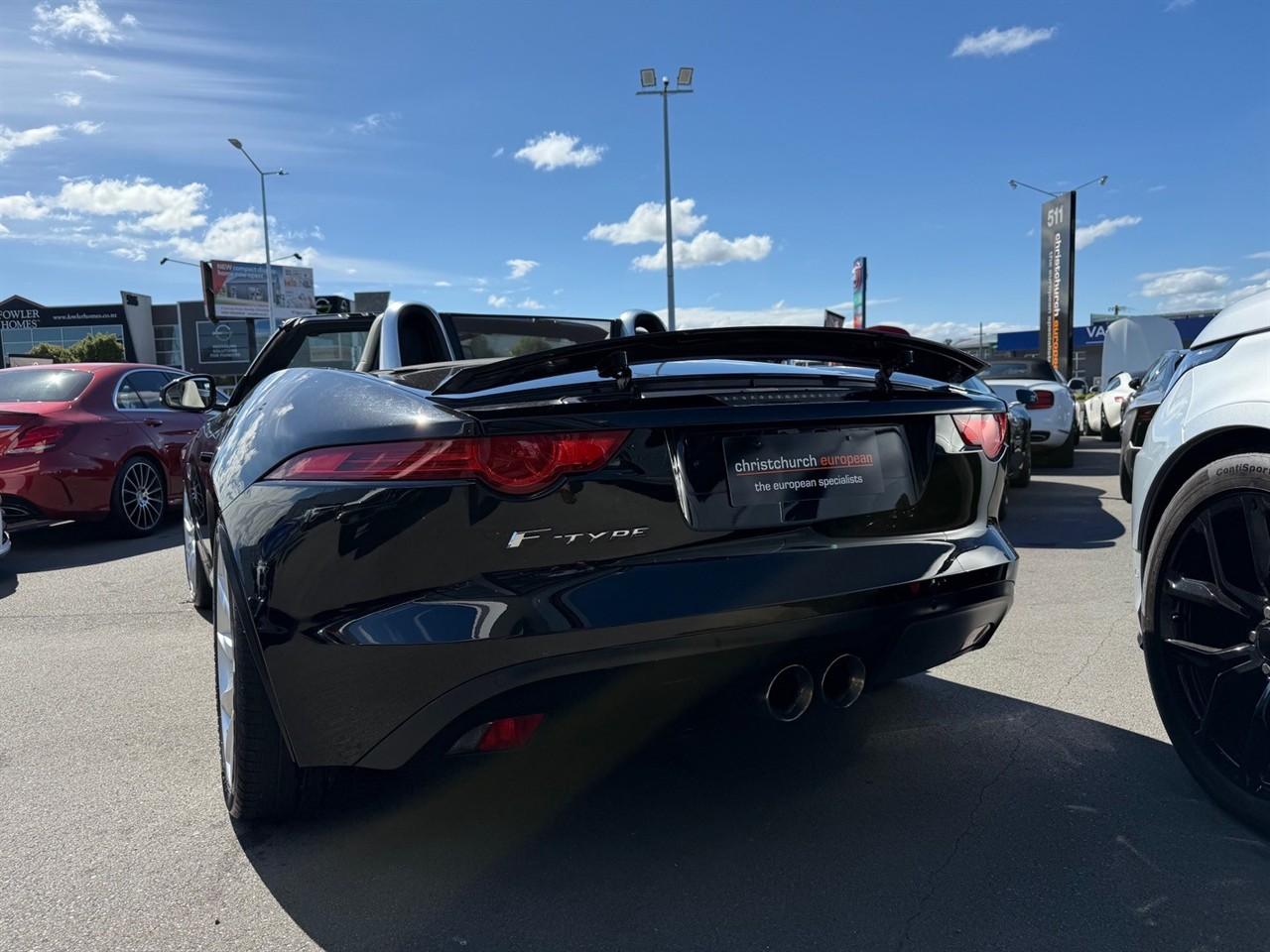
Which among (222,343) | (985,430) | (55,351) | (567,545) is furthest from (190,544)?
(222,343)

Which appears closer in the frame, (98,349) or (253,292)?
(253,292)

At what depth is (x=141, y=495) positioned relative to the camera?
25.2 feet

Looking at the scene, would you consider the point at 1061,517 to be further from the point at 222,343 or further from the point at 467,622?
the point at 222,343

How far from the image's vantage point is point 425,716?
1.93 meters

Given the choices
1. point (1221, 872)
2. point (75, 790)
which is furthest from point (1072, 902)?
point (75, 790)

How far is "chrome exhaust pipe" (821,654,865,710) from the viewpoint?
229 centimetres

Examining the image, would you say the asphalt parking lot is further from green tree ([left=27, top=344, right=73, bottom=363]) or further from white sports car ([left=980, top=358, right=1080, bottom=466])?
green tree ([left=27, top=344, right=73, bottom=363])

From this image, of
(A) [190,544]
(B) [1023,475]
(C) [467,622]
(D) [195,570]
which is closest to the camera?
(C) [467,622]

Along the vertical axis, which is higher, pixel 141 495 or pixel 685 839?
pixel 141 495

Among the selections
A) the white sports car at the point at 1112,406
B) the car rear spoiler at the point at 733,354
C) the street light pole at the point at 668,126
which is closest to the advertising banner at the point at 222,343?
the street light pole at the point at 668,126

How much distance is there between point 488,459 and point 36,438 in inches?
256

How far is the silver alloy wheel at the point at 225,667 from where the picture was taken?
7.89 feet

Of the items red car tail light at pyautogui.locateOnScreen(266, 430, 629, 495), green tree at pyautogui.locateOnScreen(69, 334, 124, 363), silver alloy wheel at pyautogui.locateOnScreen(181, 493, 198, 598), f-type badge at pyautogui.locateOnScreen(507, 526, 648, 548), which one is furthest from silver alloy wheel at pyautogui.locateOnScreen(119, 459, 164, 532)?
green tree at pyautogui.locateOnScreen(69, 334, 124, 363)

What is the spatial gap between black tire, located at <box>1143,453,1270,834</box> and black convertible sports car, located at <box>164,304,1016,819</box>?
20.9 inches
